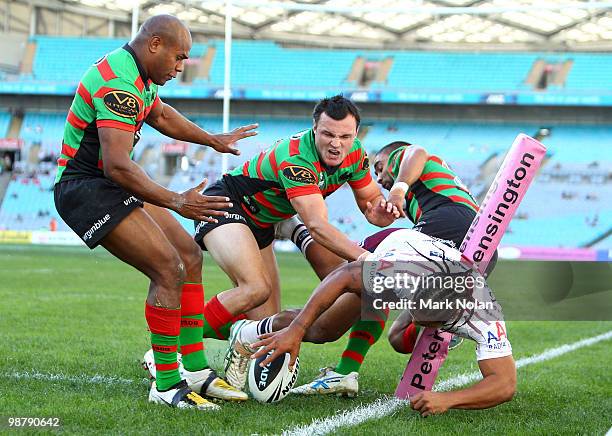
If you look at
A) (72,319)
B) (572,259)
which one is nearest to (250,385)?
(72,319)

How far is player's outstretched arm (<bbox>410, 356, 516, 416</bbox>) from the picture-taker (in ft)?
14.4

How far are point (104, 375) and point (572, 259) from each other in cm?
2382

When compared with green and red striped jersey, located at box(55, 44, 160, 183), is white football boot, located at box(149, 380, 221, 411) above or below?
below

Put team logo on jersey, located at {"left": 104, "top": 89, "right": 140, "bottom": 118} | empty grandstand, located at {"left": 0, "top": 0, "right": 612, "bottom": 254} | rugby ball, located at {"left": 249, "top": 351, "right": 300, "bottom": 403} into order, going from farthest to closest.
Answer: empty grandstand, located at {"left": 0, "top": 0, "right": 612, "bottom": 254}
rugby ball, located at {"left": 249, "top": 351, "right": 300, "bottom": 403}
team logo on jersey, located at {"left": 104, "top": 89, "right": 140, "bottom": 118}

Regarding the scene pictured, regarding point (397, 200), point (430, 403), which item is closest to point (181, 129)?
point (397, 200)

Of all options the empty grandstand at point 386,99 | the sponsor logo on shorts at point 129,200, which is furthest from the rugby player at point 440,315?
the empty grandstand at point 386,99

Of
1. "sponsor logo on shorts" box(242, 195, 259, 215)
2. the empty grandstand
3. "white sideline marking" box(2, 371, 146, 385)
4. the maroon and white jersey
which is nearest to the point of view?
the maroon and white jersey

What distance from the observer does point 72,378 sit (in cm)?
535

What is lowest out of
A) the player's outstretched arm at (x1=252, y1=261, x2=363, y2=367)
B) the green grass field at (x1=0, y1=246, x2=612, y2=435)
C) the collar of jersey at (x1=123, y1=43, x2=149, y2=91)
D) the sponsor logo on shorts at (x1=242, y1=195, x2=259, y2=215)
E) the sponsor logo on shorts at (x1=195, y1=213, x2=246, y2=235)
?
the green grass field at (x1=0, y1=246, x2=612, y2=435)

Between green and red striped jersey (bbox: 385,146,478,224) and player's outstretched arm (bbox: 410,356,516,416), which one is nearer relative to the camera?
player's outstretched arm (bbox: 410,356,516,416)

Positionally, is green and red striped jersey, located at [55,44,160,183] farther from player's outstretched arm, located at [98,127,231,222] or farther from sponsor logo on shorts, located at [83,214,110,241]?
sponsor logo on shorts, located at [83,214,110,241]

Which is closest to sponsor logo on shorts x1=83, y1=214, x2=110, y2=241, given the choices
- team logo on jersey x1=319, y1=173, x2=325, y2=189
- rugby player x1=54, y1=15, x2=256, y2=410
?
rugby player x1=54, y1=15, x2=256, y2=410

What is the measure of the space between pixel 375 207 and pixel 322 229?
0.56 meters

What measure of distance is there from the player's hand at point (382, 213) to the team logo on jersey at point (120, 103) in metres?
1.66
